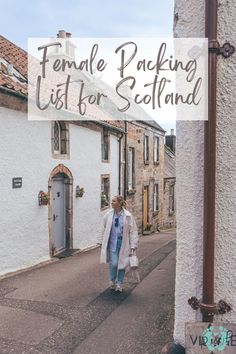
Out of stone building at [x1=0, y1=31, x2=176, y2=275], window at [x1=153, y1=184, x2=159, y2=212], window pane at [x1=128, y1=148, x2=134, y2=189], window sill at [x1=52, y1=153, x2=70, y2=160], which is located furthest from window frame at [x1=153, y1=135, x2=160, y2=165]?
window sill at [x1=52, y1=153, x2=70, y2=160]

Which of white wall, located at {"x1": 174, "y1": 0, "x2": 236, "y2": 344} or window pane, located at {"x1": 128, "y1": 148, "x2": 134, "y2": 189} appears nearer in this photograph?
white wall, located at {"x1": 174, "y1": 0, "x2": 236, "y2": 344}

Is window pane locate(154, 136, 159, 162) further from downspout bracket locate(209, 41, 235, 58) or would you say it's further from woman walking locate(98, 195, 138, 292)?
downspout bracket locate(209, 41, 235, 58)

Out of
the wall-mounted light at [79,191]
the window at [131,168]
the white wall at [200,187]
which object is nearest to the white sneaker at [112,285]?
the white wall at [200,187]

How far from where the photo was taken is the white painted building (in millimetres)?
8398

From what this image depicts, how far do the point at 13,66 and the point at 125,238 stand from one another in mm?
6287

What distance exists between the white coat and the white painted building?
2989 mm

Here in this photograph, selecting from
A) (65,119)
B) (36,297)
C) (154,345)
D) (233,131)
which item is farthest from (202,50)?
(65,119)

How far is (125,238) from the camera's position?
6246 mm

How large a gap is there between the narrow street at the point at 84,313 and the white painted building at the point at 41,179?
4.13ft

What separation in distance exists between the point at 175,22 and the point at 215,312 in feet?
5.06

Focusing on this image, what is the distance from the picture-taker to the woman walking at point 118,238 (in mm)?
6211

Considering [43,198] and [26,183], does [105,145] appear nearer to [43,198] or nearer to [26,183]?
[43,198]

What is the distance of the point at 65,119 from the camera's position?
10805 mm

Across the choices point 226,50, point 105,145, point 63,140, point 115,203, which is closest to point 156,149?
point 105,145
